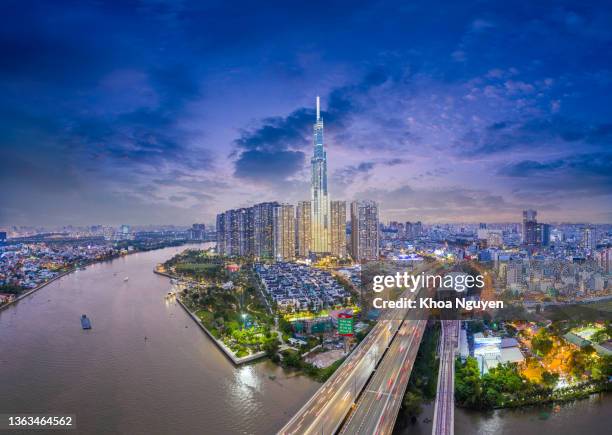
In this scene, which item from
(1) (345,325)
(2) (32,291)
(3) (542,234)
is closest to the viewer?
(1) (345,325)

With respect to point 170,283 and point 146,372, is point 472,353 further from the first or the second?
point 170,283

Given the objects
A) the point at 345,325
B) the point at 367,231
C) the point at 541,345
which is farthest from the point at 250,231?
the point at 541,345

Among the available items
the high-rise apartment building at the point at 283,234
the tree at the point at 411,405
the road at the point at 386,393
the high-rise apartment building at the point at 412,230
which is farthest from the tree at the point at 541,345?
the high-rise apartment building at the point at 412,230

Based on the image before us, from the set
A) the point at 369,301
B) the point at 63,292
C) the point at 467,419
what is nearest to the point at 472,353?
the point at 467,419

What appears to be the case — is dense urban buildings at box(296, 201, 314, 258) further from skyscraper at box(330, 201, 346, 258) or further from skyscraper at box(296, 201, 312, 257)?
skyscraper at box(330, 201, 346, 258)

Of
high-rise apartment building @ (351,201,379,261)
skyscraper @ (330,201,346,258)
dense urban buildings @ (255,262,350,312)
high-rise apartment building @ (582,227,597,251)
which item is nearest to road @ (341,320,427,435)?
dense urban buildings @ (255,262,350,312)

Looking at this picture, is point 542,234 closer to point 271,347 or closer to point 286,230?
point 286,230
